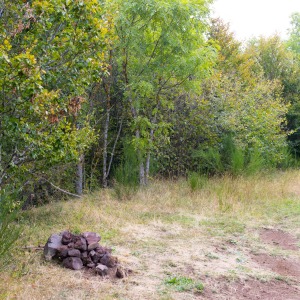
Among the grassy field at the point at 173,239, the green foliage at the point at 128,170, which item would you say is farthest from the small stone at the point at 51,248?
the green foliage at the point at 128,170

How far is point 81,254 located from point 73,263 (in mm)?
188

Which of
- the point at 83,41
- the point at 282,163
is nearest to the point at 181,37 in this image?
the point at 83,41

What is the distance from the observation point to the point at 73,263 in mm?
4691

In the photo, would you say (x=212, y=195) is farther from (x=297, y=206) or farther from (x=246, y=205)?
(x=297, y=206)

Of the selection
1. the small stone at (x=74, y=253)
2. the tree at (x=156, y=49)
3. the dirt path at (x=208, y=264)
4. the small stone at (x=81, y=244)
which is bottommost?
the dirt path at (x=208, y=264)

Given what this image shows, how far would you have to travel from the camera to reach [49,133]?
17.3 ft

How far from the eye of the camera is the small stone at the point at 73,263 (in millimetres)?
4680

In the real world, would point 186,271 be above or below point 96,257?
below

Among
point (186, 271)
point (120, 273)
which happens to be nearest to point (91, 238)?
point (120, 273)

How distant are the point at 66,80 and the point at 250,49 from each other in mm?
16735

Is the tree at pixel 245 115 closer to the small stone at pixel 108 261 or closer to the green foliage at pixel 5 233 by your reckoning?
the small stone at pixel 108 261

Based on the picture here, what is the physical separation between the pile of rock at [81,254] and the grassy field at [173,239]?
0.48 ft

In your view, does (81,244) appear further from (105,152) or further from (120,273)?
(105,152)

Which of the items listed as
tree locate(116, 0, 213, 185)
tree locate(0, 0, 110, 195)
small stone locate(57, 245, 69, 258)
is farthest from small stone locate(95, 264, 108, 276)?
tree locate(116, 0, 213, 185)
